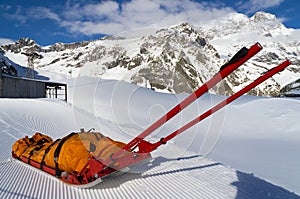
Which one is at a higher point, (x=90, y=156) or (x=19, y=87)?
(x=90, y=156)

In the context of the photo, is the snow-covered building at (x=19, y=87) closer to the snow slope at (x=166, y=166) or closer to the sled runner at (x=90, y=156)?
the snow slope at (x=166, y=166)

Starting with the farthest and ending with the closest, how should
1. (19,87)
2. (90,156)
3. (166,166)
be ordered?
(19,87), (166,166), (90,156)

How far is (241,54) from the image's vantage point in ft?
8.16

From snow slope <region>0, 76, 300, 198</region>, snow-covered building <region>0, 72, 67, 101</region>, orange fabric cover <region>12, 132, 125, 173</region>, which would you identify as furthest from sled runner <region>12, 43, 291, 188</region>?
snow-covered building <region>0, 72, 67, 101</region>

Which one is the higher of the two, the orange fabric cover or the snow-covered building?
the orange fabric cover

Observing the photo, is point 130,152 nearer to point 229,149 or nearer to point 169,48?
point 169,48

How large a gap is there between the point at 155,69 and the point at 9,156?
3004mm

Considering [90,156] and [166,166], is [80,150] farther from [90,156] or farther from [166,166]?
[166,166]

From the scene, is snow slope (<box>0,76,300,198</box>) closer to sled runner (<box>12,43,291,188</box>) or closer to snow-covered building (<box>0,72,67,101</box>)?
sled runner (<box>12,43,291,188</box>)

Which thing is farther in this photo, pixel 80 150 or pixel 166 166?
pixel 166 166

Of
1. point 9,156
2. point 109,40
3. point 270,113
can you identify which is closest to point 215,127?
point 109,40

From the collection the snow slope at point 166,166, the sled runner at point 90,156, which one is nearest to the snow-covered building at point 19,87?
the snow slope at point 166,166

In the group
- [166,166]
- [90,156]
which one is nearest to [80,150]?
[90,156]

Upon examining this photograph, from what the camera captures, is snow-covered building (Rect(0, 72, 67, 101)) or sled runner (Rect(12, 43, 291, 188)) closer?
sled runner (Rect(12, 43, 291, 188))
